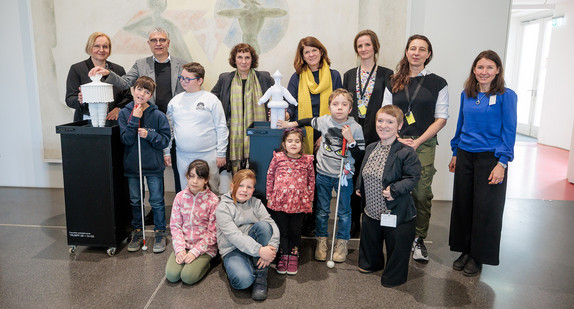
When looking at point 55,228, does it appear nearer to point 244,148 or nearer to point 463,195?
point 244,148

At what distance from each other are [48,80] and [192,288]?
11.2 ft

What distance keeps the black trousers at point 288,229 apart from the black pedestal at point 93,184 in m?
1.24

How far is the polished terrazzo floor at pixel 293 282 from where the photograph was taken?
2.61 metres

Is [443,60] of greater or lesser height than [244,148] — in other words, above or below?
above

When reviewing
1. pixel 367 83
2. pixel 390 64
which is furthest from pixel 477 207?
pixel 390 64

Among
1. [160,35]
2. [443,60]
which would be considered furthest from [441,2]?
[160,35]

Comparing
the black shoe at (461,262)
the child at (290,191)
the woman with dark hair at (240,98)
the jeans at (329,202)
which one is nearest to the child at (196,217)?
the child at (290,191)

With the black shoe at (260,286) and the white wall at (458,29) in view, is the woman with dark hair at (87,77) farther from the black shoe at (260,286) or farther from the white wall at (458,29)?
the white wall at (458,29)

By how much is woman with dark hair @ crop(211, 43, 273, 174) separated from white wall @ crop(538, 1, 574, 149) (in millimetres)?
6614

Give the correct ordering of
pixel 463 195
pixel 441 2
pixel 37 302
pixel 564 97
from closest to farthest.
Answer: pixel 37 302 → pixel 463 195 → pixel 441 2 → pixel 564 97

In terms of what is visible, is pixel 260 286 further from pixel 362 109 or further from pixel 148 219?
pixel 148 219

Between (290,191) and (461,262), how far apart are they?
1.36 meters

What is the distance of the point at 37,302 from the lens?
2570mm

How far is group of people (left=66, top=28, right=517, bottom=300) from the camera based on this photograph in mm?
2773
